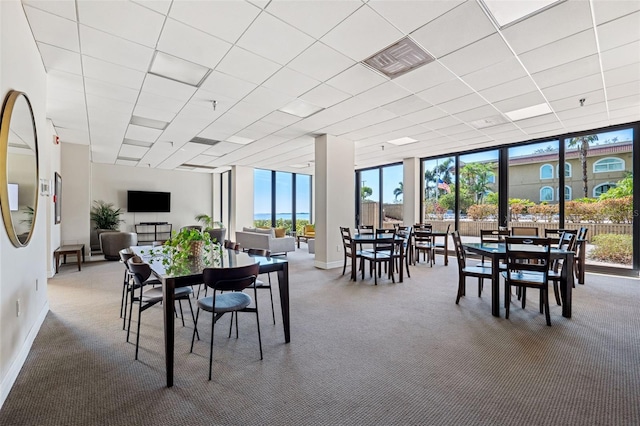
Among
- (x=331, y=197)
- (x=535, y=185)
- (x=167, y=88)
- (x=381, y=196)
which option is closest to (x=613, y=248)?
(x=535, y=185)

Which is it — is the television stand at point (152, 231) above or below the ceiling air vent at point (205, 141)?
below

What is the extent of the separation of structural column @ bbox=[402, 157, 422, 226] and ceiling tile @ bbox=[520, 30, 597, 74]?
543cm

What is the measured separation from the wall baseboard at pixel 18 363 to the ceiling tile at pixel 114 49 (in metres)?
2.78

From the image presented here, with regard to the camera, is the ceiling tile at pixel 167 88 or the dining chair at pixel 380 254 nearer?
the ceiling tile at pixel 167 88

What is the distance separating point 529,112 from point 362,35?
381 cm

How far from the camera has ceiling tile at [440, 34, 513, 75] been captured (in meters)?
3.02

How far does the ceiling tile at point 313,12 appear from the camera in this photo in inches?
96.9

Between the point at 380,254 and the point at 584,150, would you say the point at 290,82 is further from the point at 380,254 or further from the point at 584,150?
the point at 584,150

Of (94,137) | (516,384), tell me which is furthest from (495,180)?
(94,137)

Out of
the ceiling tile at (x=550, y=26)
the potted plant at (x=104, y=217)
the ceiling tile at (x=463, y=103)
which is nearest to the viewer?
the ceiling tile at (x=550, y=26)

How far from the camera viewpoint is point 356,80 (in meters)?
3.83

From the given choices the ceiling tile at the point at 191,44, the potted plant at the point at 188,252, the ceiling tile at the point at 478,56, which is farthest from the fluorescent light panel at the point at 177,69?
the ceiling tile at the point at 478,56

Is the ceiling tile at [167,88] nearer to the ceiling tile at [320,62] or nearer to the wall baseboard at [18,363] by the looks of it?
the ceiling tile at [320,62]

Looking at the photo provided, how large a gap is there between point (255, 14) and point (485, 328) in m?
3.73
